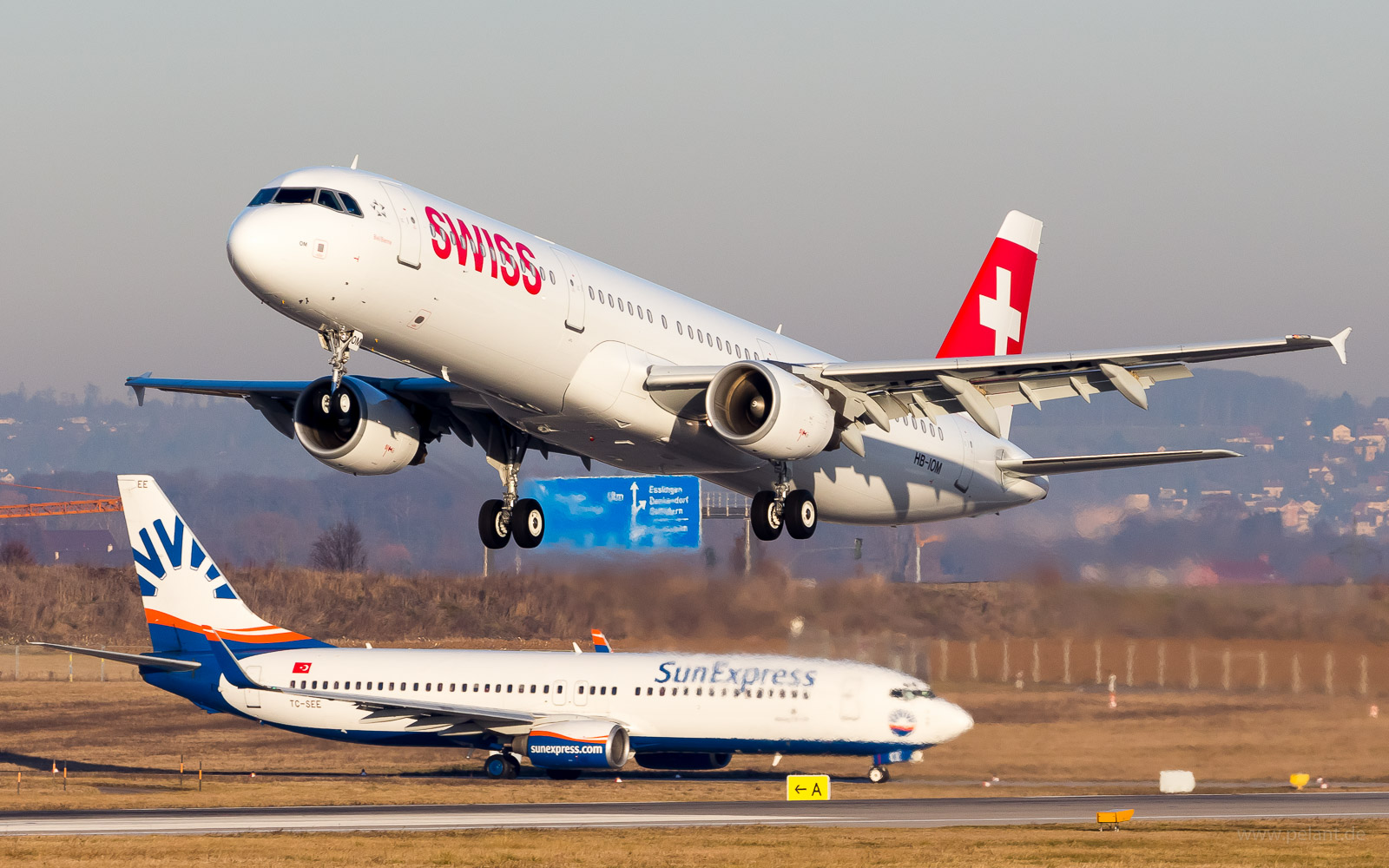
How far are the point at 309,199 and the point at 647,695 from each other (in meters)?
27.7

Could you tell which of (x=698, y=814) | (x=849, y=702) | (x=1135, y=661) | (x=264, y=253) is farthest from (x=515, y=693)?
(x=264, y=253)

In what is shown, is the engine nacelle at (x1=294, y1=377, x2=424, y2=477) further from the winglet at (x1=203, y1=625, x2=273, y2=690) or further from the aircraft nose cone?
the winglet at (x1=203, y1=625, x2=273, y2=690)

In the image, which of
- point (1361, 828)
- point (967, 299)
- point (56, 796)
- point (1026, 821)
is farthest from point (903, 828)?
point (56, 796)

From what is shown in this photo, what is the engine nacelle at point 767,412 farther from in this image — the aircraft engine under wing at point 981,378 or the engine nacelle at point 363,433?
the engine nacelle at point 363,433

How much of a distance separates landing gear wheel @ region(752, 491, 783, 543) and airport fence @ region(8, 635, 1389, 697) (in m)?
19.6

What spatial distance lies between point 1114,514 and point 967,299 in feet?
31.9

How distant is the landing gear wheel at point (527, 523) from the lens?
3262 cm

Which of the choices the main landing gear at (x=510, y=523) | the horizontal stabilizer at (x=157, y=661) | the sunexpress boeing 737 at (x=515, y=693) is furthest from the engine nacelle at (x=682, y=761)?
the main landing gear at (x=510, y=523)

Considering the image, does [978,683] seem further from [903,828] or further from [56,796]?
[56,796]

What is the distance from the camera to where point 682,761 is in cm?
5194

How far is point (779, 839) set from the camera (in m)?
37.7

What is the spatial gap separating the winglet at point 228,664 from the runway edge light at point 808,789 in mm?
17334

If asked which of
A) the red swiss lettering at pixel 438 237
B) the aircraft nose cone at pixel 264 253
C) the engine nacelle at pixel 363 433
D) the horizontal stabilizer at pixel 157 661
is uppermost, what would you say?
the red swiss lettering at pixel 438 237

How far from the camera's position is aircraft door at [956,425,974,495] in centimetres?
3775
